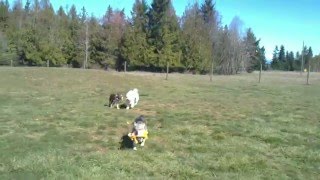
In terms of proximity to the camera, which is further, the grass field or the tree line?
the tree line

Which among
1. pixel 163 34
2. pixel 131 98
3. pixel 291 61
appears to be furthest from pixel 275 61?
pixel 131 98

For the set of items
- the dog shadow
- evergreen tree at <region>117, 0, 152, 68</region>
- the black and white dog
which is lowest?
the dog shadow

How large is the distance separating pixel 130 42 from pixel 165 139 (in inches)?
2032

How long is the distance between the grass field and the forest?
41.5 m

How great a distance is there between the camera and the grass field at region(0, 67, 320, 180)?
9555mm

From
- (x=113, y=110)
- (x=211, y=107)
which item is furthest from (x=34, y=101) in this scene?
(x=211, y=107)

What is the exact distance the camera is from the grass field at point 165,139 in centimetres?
955

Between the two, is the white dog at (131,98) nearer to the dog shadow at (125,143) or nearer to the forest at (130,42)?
the dog shadow at (125,143)

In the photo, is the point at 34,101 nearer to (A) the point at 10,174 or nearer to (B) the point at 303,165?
(A) the point at 10,174

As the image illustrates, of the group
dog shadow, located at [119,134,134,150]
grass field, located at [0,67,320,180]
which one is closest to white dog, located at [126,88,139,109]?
grass field, located at [0,67,320,180]

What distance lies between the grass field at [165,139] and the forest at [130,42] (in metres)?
41.5

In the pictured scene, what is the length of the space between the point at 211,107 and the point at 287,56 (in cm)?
12117

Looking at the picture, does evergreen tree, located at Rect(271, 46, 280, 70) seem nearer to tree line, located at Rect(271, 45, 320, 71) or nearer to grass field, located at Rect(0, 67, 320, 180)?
tree line, located at Rect(271, 45, 320, 71)

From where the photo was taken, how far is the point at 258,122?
15.4 meters
